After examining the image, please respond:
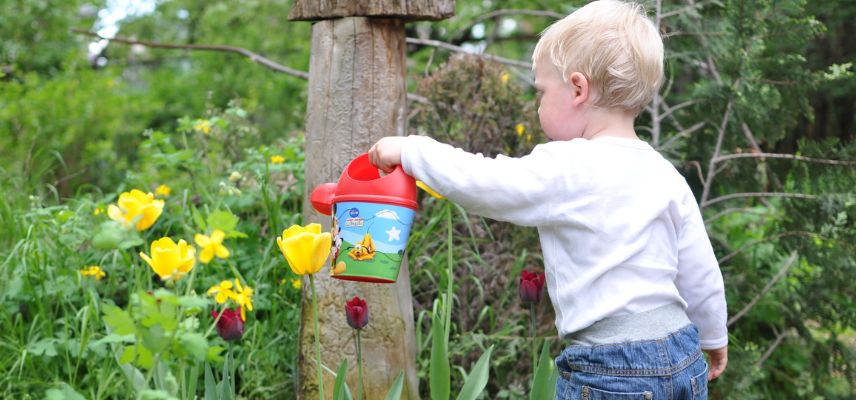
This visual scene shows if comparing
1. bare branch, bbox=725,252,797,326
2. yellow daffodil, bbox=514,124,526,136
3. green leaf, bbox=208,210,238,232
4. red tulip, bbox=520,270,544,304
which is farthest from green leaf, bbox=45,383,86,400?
bare branch, bbox=725,252,797,326

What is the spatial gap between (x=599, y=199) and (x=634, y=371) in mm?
336

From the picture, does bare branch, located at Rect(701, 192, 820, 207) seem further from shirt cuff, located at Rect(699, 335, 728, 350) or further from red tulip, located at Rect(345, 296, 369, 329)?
red tulip, located at Rect(345, 296, 369, 329)

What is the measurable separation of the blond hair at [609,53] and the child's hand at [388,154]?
13.7 inches

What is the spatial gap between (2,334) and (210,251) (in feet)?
6.17

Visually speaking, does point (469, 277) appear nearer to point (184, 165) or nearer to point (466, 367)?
point (466, 367)

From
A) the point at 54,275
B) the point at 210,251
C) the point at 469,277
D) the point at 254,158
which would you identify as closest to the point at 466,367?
the point at 469,277

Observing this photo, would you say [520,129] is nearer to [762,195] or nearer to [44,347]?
[762,195]

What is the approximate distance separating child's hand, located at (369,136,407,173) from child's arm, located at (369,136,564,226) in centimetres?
3

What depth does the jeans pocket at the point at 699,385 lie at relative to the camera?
191 centimetres

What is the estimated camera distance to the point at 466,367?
3184 mm

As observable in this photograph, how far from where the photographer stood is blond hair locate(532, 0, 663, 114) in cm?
187

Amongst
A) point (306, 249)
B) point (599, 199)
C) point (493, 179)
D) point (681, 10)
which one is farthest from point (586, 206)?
point (681, 10)

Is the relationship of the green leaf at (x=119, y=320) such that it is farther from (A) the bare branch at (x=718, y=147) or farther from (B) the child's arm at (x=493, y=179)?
(A) the bare branch at (x=718, y=147)

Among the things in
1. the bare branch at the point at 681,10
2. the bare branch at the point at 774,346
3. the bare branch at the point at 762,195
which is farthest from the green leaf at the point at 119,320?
the bare branch at the point at 774,346
